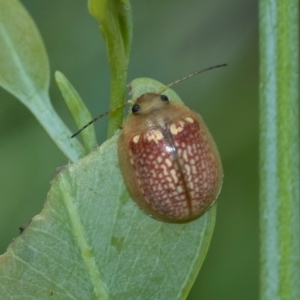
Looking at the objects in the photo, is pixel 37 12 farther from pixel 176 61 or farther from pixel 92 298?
pixel 92 298

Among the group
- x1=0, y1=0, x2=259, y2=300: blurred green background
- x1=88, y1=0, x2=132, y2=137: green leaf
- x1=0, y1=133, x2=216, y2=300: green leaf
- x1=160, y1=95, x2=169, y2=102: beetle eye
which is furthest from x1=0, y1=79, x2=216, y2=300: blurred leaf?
x1=0, y1=0, x2=259, y2=300: blurred green background

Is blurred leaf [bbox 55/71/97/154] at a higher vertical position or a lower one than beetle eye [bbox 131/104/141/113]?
higher

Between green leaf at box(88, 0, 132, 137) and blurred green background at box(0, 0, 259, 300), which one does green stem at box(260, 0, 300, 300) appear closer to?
green leaf at box(88, 0, 132, 137)

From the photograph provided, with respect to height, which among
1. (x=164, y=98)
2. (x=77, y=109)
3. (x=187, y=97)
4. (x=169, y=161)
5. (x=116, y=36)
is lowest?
(x=187, y=97)

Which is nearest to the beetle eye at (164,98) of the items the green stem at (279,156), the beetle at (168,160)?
the beetle at (168,160)

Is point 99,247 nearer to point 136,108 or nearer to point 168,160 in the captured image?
point 168,160

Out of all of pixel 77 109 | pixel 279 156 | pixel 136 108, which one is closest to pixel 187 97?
Answer: pixel 136 108

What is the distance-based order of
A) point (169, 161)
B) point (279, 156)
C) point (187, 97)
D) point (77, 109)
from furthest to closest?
point (187, 97) → point (169, 161) → point (77, 109) → point (279, 156)
